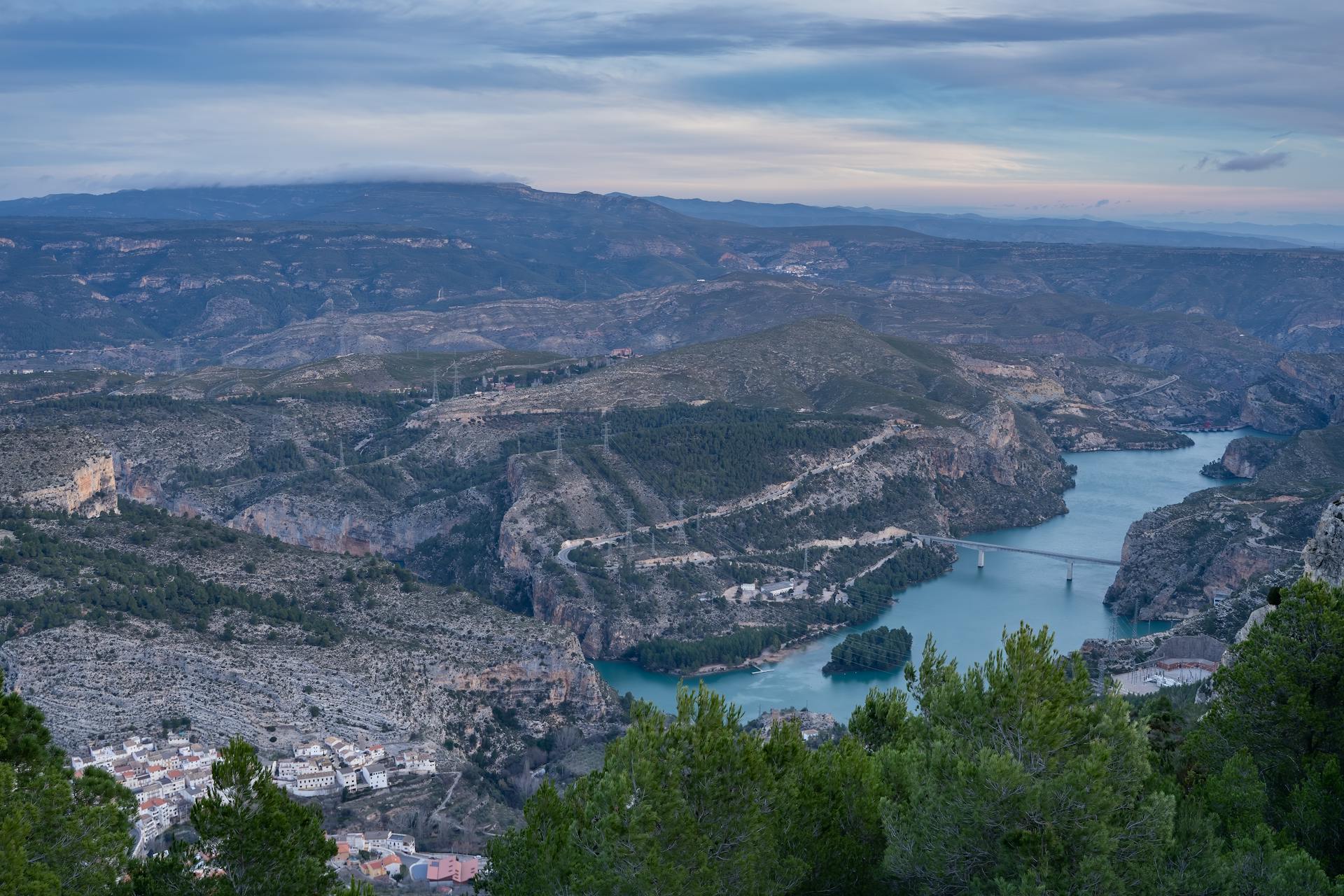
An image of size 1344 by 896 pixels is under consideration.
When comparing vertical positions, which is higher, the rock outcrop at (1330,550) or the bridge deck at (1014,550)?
the rock outcrop at (1330,550)

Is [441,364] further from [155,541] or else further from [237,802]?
[237,802]

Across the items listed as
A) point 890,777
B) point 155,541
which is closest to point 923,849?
point 890,777

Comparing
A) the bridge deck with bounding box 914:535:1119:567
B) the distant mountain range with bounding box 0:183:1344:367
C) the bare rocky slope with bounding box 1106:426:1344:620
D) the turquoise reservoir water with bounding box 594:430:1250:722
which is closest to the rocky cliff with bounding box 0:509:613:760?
the turquoise reservoir water with bounding box 594:430:1250:722

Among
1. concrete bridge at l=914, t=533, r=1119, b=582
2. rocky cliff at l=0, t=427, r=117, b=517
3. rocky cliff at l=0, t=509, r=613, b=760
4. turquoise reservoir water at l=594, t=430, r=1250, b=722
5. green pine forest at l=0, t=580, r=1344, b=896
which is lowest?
turquoise reservoir water at l=594, t=430, r=1250, b=722

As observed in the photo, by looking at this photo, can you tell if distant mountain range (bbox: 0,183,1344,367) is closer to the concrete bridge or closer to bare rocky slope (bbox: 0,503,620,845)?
the concrete bridge

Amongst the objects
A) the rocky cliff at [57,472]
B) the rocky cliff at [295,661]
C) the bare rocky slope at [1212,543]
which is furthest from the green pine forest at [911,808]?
the rocky cliff at [57,472]

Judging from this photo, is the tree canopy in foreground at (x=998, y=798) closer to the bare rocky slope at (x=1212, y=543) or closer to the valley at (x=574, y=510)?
the valley at (x=574, y=510)

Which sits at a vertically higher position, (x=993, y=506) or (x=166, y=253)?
(x=166, y=253)
